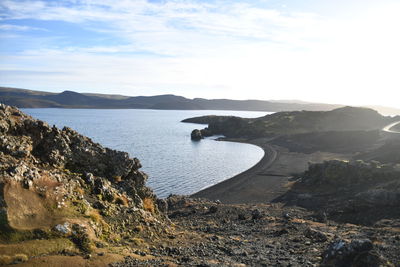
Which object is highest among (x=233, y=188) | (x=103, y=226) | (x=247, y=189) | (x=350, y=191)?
(x=103, y=226)

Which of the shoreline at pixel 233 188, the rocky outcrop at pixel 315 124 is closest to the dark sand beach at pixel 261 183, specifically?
the shoreline at pixel 233 188

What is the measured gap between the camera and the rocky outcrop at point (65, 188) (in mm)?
15875

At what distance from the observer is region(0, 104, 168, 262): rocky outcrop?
15875 millimetres

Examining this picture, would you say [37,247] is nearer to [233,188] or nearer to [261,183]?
[233,188]

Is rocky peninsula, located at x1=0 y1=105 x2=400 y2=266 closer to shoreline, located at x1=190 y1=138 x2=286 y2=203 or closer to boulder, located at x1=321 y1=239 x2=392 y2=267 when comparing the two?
boulder, located at x1=321 y1=239 x2=392 y2=267

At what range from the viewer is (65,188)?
1888 cm

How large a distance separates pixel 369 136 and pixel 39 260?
472 feet

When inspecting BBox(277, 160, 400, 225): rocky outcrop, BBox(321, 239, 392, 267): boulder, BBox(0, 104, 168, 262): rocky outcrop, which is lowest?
BBox(277, 160, 400, 225): rocky outcrop

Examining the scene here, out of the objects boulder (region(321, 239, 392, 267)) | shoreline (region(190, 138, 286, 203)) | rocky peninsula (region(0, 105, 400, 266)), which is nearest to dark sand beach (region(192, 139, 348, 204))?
shoreline (region(190, 138, 286, 203))

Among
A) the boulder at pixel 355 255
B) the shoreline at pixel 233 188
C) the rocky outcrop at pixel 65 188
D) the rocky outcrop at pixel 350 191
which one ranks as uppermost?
the rocky outcrop at pixel 65 188

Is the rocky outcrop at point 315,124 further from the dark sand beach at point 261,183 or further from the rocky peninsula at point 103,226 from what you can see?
the rocky peninsula at point 103,226

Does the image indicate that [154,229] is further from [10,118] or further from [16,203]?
[10,118]

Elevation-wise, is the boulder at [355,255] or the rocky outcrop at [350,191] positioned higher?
the boulder at [355,255]

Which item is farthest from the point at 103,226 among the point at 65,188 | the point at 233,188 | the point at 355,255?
the point at 233,188
